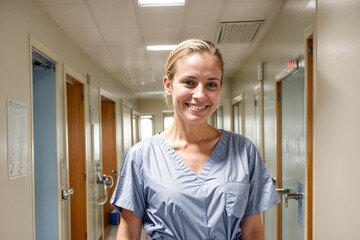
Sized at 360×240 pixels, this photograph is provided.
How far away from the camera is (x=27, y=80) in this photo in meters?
1.66

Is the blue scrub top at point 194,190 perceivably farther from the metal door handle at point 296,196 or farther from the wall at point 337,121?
the metal door handle at point 296,196

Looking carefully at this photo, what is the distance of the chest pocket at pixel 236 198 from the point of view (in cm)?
84

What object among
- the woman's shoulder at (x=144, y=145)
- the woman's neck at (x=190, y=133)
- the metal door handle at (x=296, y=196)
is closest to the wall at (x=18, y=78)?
the woman's shoulder at (x=144, y=145)

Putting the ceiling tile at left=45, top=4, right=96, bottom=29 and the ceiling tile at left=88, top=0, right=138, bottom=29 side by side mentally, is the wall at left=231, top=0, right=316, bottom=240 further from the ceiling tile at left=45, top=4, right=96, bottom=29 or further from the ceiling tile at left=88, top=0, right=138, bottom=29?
the ceiling tile at left=45, top=4, right=96, bottom=29

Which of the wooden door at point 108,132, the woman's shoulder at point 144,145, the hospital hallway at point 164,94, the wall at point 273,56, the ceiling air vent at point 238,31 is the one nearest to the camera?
the woman's shoulder at point 144,145

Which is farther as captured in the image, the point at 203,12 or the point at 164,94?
the point at 203,12

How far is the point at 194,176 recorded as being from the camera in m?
0.89

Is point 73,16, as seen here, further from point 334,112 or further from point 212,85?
point 334,112

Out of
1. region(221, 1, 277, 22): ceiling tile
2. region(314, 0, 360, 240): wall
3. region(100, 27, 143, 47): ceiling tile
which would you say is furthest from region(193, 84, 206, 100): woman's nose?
region(100, 27, 143, 47): ceiling tile

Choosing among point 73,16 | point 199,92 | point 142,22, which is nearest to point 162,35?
point 142,22

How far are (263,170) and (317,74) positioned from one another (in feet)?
2.37

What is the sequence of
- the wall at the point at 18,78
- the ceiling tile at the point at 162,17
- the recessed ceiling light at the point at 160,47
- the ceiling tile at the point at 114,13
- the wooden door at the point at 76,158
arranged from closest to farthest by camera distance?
the wall at the point at 18,78 → the ceiling tile at the point at 114,13 → the ceiling tile at the point at 162,17 → the wooden door at the point at 76,158 → the recessed ceiling light at the point at 160,47

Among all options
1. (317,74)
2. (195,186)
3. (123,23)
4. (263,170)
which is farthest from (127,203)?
(123,23)

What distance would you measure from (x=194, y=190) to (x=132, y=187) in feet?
0.67
